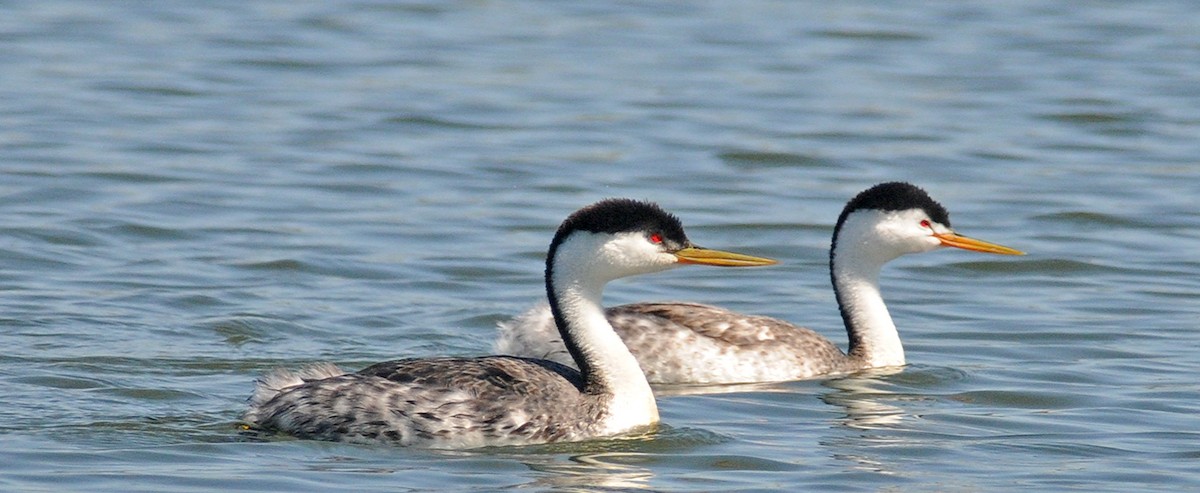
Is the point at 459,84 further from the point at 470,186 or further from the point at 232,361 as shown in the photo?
the point at 232,361

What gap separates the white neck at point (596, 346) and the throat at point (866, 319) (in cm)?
238

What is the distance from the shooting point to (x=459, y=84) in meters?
20.4

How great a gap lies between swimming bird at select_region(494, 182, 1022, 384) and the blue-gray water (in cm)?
21

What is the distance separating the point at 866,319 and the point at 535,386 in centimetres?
297

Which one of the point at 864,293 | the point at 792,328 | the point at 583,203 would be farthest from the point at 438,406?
the point at 583,203

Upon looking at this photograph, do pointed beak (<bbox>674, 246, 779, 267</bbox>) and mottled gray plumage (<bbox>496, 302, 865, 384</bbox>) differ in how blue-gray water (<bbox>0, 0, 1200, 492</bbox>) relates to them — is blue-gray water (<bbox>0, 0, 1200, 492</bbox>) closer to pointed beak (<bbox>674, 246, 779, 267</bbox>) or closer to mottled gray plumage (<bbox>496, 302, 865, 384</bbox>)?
mottled gray plumage (<bbox>496, 302, 865, 384</bbox>)

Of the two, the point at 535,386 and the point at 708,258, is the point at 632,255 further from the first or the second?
the point at 535,386

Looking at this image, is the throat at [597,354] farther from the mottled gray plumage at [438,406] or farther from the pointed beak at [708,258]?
the pointed beak at [708,258]

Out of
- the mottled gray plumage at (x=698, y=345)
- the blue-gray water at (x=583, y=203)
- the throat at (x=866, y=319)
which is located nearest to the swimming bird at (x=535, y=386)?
the blue-gray water at (x=583, y=203)

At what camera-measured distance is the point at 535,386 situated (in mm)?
9008

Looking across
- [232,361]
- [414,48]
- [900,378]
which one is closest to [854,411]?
[900,378]

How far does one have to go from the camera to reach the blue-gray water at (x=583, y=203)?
913 cm

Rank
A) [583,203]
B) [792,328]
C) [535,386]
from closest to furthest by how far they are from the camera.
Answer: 1. [535,386]
2. [792,328]
3. [583,203]

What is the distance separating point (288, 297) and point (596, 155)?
537 cm
